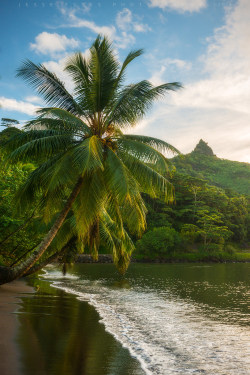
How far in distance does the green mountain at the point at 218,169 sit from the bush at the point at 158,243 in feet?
163

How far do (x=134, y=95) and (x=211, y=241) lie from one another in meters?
55.5

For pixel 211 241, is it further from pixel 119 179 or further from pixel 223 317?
pixel 119 179

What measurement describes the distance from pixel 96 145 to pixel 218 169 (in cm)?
12344

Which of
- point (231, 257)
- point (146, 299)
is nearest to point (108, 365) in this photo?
point (146, 299)

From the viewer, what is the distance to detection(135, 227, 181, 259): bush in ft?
185

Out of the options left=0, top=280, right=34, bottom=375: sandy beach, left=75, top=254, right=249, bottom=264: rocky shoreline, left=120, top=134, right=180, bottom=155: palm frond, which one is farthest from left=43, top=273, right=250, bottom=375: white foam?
left=75, top=254, right=249, bottom=264: rocky shoreline

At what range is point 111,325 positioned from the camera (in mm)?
11672

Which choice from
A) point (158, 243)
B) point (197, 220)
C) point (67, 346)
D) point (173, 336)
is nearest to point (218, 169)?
point (197, 220)

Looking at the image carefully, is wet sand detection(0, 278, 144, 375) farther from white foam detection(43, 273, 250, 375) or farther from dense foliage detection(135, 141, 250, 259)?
dense foliage detection(135, 141, 250, 259)

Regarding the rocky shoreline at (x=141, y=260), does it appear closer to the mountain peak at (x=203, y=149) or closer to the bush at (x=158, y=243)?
the bush at (x=158, y=243)

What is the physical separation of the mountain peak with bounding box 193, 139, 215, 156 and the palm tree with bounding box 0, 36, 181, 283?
5170 inches

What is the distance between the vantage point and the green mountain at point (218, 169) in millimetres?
114688

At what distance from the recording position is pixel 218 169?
128 meters

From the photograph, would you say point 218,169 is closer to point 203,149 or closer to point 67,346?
point 203,149
